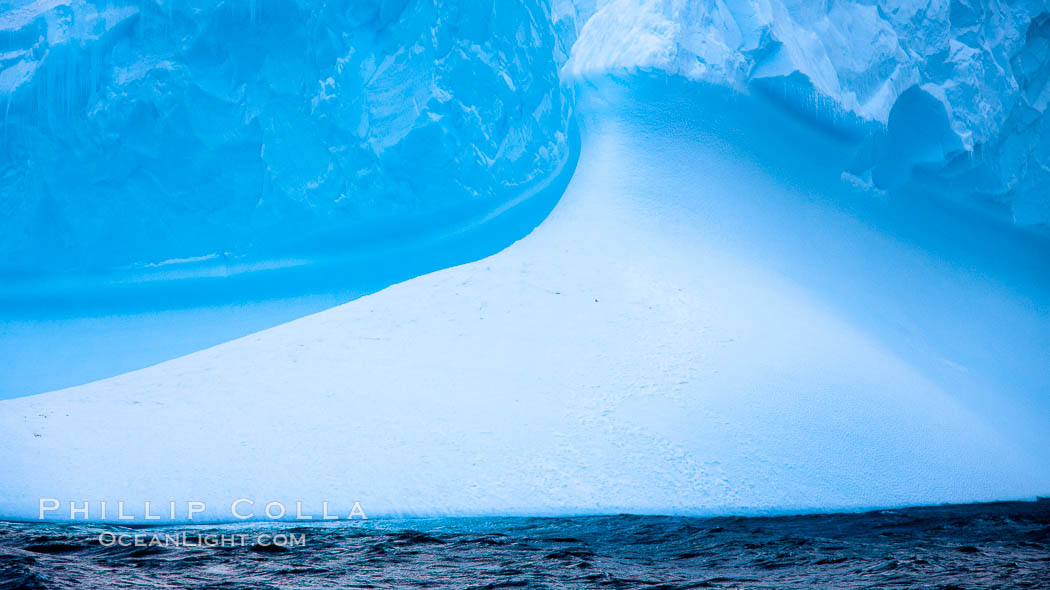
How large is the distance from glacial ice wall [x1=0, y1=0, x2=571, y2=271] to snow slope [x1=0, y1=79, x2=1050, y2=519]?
1.08 m

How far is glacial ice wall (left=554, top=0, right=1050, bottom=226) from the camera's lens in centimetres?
506

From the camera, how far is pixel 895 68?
518cm

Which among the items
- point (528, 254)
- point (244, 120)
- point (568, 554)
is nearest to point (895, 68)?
point (528, 254)

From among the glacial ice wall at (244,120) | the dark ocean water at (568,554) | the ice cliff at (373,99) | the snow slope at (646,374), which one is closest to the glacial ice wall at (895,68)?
the ice cliff at (373,99)

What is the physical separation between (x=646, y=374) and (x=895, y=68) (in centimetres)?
330

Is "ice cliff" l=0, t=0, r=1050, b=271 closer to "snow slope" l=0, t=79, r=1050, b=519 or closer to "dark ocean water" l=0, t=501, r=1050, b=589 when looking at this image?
"snow slope" l=0, t=79, r=1050, b=519

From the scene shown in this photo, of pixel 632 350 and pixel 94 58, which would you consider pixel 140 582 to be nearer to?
pixel 632 350

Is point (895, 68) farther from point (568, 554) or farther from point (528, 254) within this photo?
point (568, 554)

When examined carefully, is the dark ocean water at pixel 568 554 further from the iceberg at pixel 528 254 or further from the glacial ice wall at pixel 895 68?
the glacial ice wall at pixel 895 68

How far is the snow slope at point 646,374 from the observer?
317 cm

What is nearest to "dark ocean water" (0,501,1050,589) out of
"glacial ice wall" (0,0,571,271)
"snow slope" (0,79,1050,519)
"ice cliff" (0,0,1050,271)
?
"snow slope" (0,79,1050,519)

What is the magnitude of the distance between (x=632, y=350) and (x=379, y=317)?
5.41 feet

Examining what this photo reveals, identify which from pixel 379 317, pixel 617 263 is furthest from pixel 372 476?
pixel 617 263

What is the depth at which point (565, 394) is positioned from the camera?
370cm
